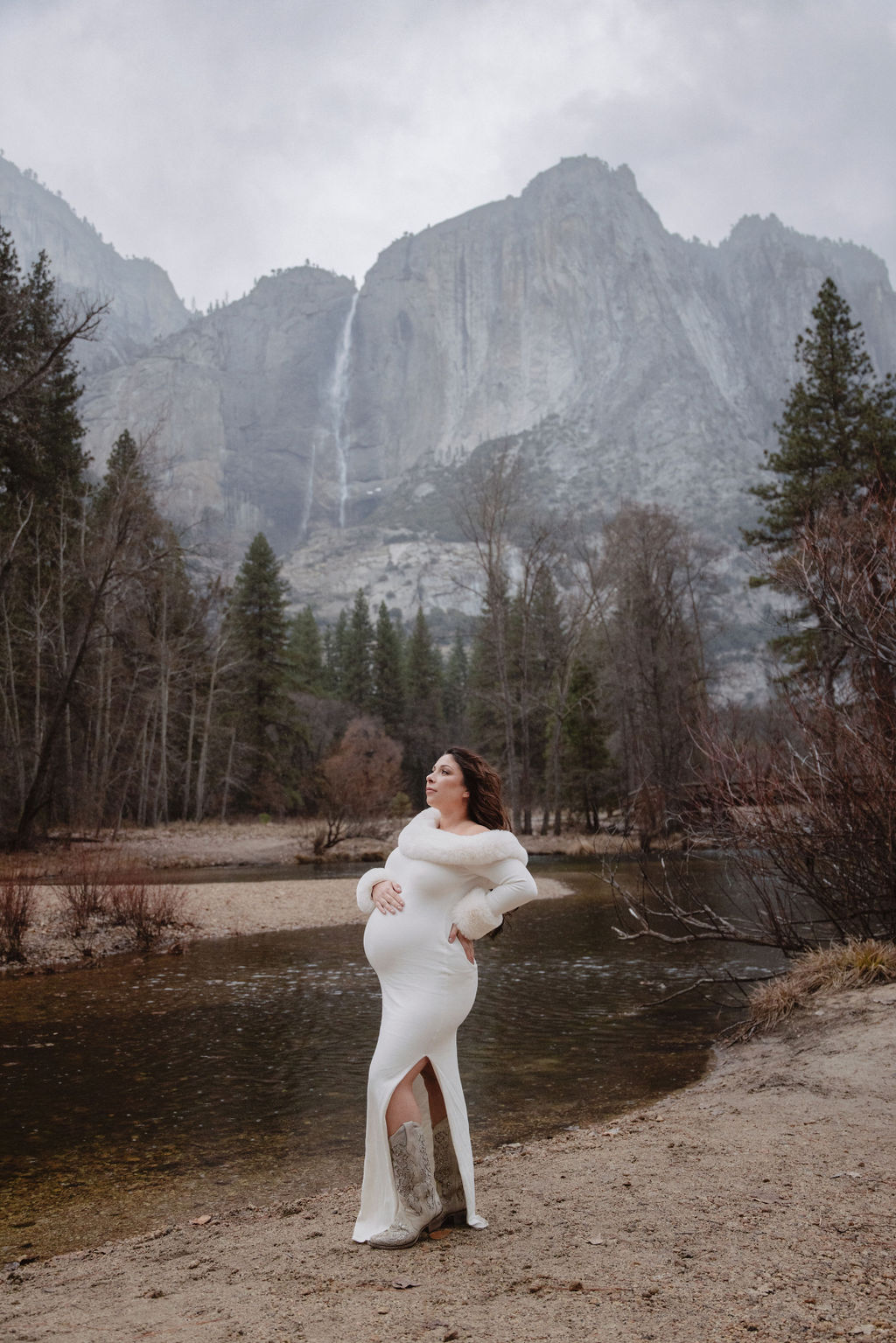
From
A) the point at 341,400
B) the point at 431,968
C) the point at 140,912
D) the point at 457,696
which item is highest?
the point at 341,400

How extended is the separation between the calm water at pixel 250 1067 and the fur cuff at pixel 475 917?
213cm

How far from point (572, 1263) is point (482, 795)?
1.68m

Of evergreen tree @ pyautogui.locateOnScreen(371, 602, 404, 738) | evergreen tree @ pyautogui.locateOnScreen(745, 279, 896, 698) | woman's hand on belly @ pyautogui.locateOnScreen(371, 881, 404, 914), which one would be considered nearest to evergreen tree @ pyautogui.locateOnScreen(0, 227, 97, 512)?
woman's hand on belly @ pyautogui.locateOnScreen(371, 881, 404, 914)

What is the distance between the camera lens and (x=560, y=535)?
36281 mm

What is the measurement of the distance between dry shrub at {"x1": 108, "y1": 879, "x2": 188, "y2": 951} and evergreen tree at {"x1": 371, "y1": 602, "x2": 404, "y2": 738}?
45.9 metres

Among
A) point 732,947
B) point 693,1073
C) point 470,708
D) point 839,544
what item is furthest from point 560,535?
point 693,1073

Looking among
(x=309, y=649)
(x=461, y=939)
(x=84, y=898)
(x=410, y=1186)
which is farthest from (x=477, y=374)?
(x=410, y=1186)

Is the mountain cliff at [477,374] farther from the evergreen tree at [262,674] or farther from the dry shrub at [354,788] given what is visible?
the evergreen tree at [262,674]

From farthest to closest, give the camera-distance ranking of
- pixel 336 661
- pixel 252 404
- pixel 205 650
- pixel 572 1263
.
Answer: pixel 252 404 < pixel 336 661 < pixel 205 650 < pixel 572 1263

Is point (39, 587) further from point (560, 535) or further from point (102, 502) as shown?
point (560, 535)

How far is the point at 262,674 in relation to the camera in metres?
44.1

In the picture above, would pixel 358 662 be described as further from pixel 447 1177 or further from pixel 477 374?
pixel 477 374

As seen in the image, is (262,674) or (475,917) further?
(262,674)

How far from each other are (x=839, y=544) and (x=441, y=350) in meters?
170
